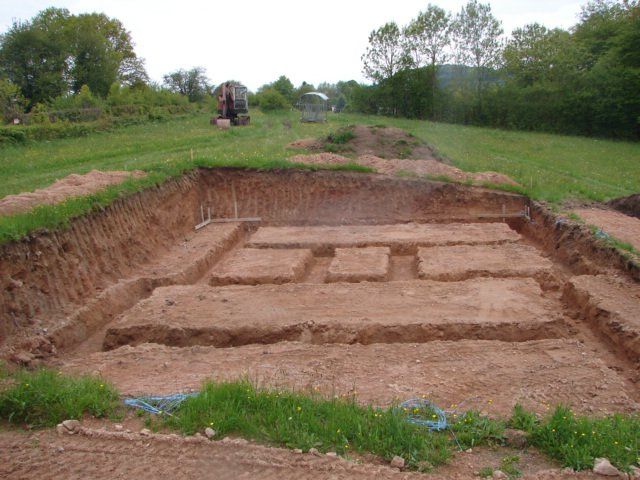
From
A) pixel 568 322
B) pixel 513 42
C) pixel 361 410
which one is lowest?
pixel 568 322

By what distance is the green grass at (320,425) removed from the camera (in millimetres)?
3776

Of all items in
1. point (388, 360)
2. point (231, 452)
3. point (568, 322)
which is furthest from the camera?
point (568, 322)

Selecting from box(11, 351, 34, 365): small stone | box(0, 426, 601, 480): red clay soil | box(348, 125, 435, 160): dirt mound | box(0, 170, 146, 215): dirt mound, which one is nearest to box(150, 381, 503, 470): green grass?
box(0, 426, 601, 480): red clay soil

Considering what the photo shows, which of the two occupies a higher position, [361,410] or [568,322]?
[361,410]

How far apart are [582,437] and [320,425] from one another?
1893mm

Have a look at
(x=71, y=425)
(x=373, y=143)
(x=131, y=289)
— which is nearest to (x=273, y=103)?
(x=373, y=143)

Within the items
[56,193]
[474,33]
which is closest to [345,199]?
[56,193]

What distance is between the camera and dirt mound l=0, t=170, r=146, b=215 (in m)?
8.51

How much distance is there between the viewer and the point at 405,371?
5.34 metres

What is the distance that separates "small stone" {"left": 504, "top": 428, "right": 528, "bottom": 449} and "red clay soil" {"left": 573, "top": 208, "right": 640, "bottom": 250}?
5971 mm

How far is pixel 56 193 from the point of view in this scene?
9.38 m

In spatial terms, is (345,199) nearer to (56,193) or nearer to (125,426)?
(56,193)

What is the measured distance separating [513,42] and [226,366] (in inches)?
1514

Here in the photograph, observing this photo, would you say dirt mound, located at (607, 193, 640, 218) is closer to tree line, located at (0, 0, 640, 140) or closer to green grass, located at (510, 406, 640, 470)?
green grass, located at (510, 406, 640, 470)
